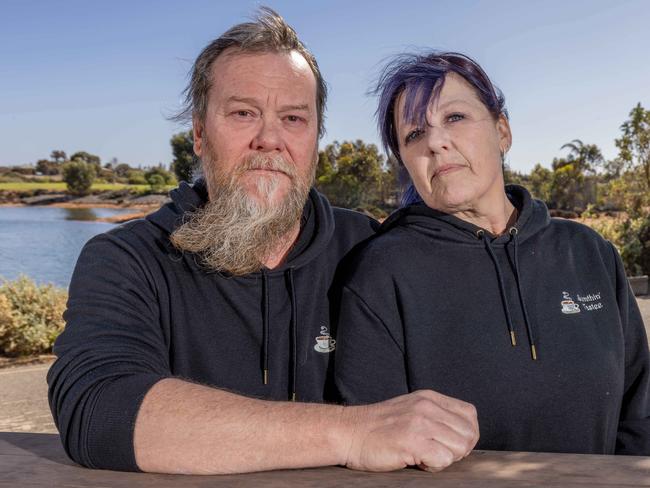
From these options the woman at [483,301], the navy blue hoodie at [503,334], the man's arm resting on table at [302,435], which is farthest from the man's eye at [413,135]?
the man's arm resting on table at [302,435]

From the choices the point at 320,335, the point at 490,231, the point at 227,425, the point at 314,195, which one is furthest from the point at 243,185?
the point at 227,425

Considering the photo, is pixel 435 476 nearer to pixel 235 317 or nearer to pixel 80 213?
pixel 235 317

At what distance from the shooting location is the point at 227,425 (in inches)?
57.5

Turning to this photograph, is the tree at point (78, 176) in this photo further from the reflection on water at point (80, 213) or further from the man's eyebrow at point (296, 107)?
the man's eyebrow at point (296, 107)

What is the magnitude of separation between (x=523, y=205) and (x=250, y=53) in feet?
3.57

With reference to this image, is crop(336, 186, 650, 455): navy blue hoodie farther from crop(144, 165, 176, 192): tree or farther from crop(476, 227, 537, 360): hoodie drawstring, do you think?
crop(144, 165, 176, 192): tree

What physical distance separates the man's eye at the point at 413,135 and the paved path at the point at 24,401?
3892 mm

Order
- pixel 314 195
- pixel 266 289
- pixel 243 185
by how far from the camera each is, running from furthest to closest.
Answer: pixel 314 195 → pixel 243 185 → pixel 266 289

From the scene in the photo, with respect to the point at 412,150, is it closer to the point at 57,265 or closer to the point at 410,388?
the point at 410,388

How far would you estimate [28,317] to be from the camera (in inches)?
307

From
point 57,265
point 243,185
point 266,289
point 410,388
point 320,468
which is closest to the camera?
point 320,468

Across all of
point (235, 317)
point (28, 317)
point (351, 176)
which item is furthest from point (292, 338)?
point (351, 176)

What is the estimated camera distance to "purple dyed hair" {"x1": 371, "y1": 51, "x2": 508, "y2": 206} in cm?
218

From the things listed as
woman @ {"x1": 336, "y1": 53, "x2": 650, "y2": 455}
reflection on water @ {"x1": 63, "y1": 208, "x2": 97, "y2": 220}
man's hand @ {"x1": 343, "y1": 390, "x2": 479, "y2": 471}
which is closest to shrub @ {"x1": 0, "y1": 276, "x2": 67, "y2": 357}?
woman @ {"x1": 336, "y1": 53, "x2": 650, "y2": 455}
